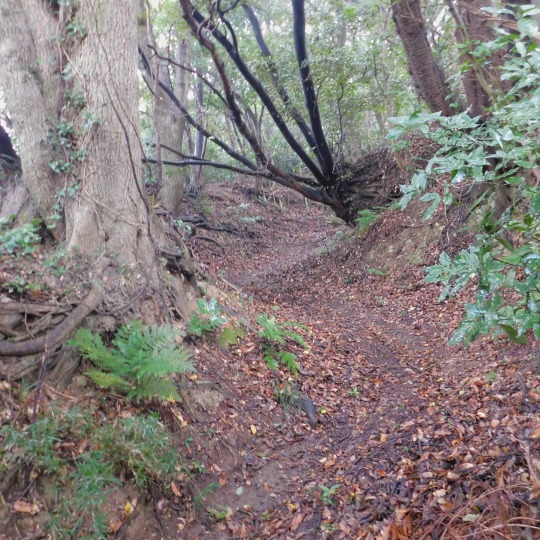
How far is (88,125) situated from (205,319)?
2.73 m

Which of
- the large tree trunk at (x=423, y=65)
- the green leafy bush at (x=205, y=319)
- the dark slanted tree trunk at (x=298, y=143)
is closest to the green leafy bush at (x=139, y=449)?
the green leafy bush at (x=205, y=319)

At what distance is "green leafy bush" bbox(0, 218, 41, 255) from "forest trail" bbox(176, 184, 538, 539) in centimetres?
240

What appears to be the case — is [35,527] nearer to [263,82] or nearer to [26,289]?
[26,289]

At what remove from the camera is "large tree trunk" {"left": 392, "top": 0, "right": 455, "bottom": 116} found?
8.67m

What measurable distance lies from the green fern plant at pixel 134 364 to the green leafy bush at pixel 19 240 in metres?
1.43

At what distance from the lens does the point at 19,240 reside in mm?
4883

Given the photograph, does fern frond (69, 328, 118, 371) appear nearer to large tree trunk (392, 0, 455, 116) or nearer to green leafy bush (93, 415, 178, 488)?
green leafy bush (93, 415, 178, 488)

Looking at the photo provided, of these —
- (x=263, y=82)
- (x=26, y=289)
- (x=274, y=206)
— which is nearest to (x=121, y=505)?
(x=26, y=289)

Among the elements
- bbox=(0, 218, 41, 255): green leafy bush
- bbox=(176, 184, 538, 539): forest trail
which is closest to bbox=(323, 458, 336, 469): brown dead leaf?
bbox=(176, 184, 538, 539): forest trail

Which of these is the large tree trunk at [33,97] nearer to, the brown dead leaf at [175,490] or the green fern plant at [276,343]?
the green fern plant at [276,343]

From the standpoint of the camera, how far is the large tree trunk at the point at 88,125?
17.2 feet

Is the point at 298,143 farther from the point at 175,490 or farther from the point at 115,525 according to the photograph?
the point at 115,525

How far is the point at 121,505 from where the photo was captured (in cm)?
335

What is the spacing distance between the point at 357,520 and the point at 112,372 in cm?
233
